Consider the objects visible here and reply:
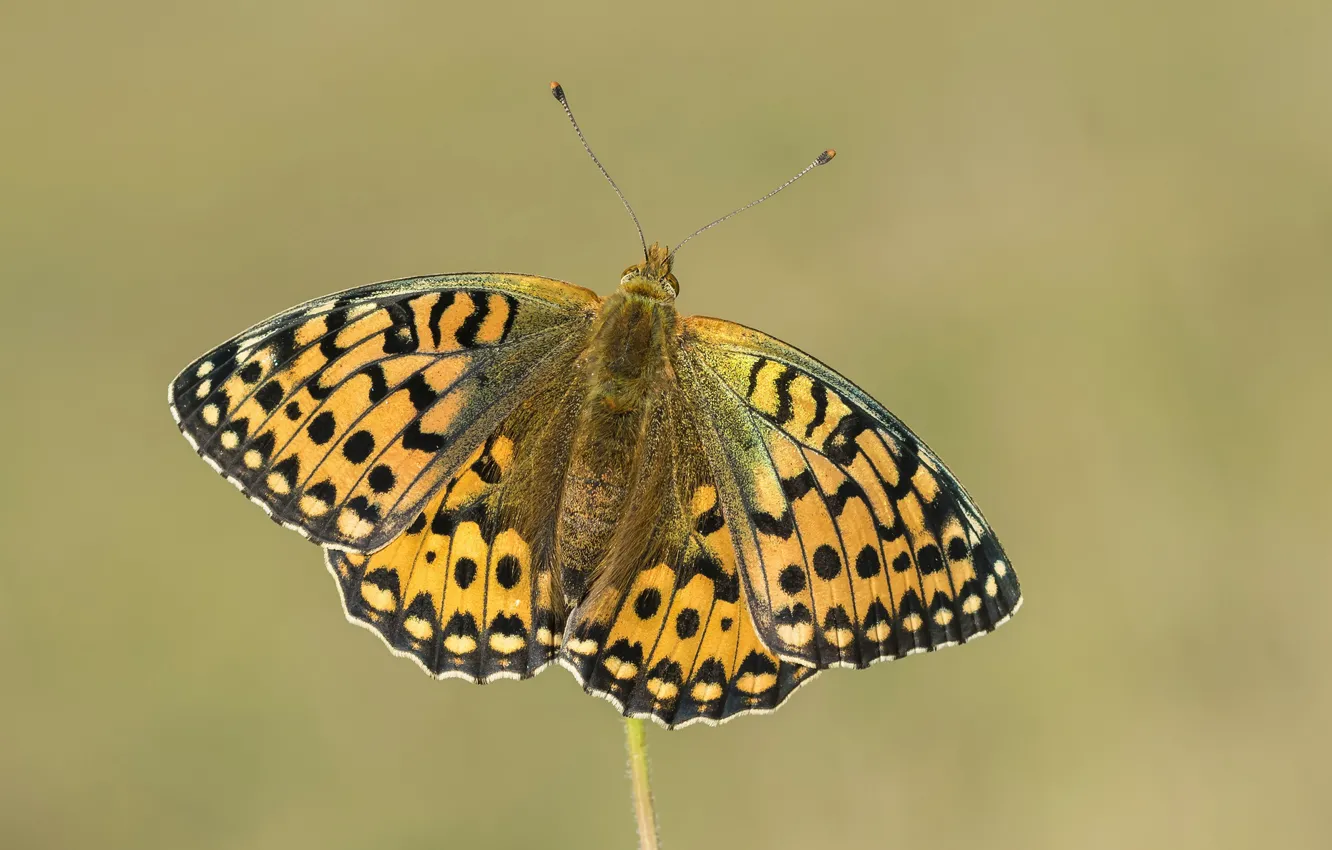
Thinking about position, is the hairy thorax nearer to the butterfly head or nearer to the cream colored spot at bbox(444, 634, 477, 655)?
Answer: the butterfly head

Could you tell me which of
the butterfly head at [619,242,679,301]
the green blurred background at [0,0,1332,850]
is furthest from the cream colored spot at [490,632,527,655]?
the green blurred background at [0,0,1332,850]

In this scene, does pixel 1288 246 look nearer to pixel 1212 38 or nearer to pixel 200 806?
pixel 1212 38

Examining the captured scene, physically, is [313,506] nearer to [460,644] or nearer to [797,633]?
[460,644]

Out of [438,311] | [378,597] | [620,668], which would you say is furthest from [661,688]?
[438,311]

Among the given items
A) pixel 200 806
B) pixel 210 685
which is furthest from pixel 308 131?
pixel 200 806

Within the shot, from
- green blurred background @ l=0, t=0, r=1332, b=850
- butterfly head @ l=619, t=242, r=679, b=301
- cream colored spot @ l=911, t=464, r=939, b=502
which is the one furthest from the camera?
green blurred background @ l=0, t=0, r=1332, b=850

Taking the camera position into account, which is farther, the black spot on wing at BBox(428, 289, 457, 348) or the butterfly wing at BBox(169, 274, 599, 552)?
the black spot on wing at BBox(428, 289, 457, 348)
